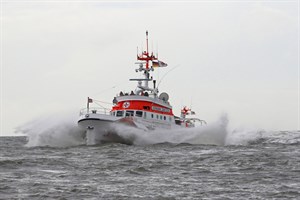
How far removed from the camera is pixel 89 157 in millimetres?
27172

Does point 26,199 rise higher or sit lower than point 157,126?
lower

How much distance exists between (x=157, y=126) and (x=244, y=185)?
2208 cm

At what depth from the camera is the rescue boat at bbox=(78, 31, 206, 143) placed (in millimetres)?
36438

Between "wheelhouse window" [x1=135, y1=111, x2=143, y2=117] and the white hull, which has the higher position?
"wheelhouse window" [x1=135, y1=111, x2=143, y2=117]

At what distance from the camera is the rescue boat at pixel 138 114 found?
36438 millimetres

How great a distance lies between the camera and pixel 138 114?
3916 cm

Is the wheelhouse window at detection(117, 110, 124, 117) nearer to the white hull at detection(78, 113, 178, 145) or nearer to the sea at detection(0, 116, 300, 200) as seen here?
the white hull at detection(78, 113, 178, 145)

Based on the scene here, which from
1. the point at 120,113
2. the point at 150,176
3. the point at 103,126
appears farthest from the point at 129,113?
the point at 150,176

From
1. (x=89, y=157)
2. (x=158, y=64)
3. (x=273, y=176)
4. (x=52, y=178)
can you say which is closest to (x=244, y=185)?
(x=273, y=176)

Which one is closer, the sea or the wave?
the sea

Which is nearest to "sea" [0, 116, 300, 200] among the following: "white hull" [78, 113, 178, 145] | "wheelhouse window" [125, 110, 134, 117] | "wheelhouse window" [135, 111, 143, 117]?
"white hull" [78, 113, 178, 145]

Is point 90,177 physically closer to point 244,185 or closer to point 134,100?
point 244,185

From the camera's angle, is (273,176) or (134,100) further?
(134,100)

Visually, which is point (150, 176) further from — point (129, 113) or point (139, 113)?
point (139, 113)
